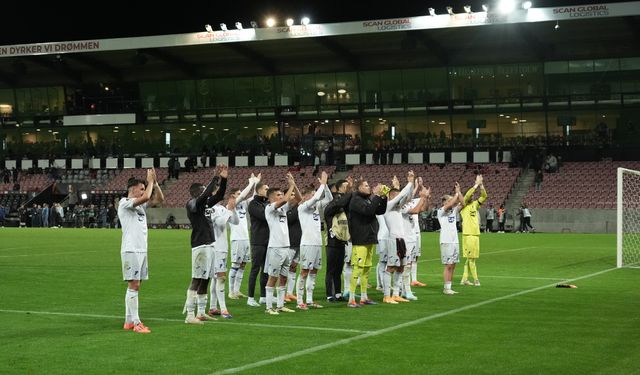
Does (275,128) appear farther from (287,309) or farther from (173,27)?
(287,309)

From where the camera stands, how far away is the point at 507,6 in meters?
52.4

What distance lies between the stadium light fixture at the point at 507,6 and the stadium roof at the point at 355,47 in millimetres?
377

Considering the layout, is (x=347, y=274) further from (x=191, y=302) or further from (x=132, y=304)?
(x=132, y=304)

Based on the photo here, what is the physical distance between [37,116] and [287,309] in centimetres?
6676

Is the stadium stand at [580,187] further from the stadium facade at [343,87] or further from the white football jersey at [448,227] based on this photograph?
the white football jersey at [448,227]

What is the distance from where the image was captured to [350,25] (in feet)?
183

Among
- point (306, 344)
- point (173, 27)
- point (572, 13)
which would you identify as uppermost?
point (173, 27)

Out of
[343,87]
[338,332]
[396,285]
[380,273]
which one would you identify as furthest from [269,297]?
[343,87]

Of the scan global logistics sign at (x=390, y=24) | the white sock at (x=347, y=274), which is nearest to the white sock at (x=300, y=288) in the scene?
the white sock at (x=347, y=274)

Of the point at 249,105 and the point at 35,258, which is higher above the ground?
the point at 249,105

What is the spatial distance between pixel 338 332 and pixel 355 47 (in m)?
50.5

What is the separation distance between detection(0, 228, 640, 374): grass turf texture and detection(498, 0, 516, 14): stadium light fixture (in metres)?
31.8

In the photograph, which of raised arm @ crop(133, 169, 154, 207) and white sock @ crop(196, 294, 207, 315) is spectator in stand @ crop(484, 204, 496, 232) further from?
raised arm @ crop(133, 169, 154, 207)

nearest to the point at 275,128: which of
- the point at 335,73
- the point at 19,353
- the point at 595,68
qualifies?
the point at 335,73
